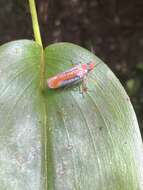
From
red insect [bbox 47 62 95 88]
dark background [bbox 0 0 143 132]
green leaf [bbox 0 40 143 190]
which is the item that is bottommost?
green leaf [bbox 0 40 143 190]

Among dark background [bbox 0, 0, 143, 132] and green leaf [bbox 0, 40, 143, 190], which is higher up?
dark background [bbox 0, 0, 143, 132]

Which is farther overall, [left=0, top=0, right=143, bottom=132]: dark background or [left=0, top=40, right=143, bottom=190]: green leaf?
[left=0, top=0, right=143, bottom=132]: dark background

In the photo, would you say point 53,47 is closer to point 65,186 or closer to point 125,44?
point 65,186

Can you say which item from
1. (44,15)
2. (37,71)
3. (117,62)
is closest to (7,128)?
(37,71)

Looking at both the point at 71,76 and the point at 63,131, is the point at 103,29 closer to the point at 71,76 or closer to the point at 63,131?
the point at 71,76

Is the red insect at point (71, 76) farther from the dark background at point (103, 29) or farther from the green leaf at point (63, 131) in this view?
the dark background at point (103, 29)

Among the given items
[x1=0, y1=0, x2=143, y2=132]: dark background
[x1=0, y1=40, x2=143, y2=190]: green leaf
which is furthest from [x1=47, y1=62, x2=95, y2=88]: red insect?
[x1=0, y1=0, x2=143, y2=132]: dark background

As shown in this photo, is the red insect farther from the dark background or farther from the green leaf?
the dark background
